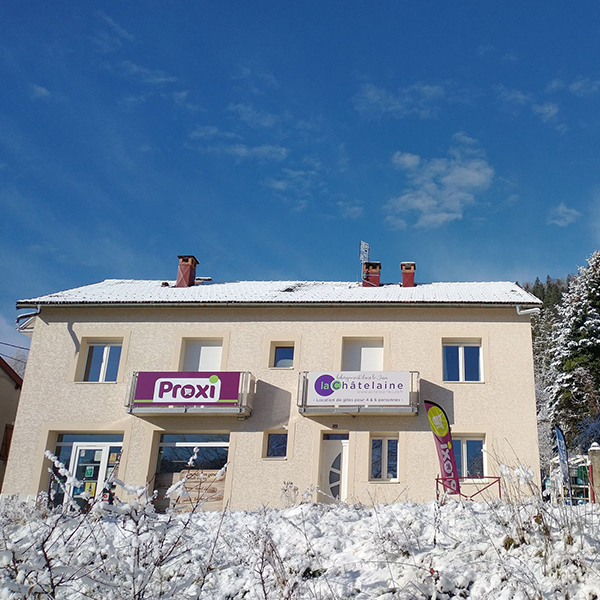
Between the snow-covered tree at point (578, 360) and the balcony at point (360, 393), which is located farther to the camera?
the snow-covered tree at point (578, 360)

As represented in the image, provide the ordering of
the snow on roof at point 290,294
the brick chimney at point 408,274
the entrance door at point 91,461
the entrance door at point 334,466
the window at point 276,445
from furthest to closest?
the brick chimney at point 408,274 < the snow on roof at point 290,294 < the entrance door at point 91,461 < the window at point 276,445 < the entrance door at point 334,466

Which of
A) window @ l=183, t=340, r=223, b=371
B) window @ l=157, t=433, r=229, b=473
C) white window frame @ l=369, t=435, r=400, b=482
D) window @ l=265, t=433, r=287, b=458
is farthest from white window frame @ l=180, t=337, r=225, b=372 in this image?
white window frame @ l=369, t=435, r=400, b=482

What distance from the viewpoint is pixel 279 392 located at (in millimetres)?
17297

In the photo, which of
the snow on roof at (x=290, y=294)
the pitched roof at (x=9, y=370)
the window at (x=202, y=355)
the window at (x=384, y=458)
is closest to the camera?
the window at (x=384, y=458)

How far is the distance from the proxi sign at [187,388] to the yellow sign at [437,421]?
4956mm

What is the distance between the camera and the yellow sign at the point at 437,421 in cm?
1475

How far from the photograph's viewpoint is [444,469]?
47.3 ft

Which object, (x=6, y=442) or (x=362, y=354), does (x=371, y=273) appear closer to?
(x=362, y=354)

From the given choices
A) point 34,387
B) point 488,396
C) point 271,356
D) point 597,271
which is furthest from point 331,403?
point 597,271

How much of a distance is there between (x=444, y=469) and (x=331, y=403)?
333 cm

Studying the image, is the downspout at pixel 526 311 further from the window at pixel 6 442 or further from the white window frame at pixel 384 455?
the window at pixel 6 442

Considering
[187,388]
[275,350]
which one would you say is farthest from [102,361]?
[275,350]

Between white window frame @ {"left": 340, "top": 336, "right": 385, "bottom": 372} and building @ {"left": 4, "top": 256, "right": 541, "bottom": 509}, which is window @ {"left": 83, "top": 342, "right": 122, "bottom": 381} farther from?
white window frame @ {"left": 340, "top": 336, "right": 385, "bottom": 372}

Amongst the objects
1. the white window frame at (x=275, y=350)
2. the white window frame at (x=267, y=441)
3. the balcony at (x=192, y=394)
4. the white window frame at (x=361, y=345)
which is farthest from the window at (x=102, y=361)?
the white window frame at (x=361, y=345)
